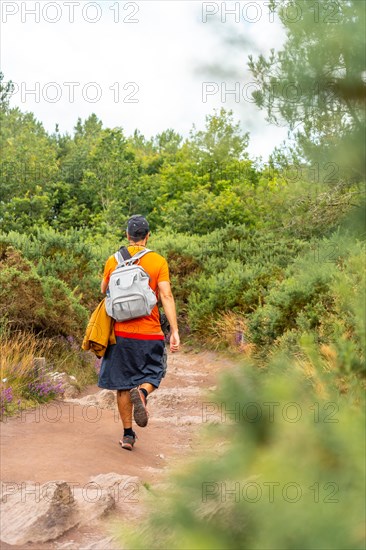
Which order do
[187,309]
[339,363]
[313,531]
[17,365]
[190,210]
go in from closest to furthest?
[313,531]
[339,363]
[17,365]
[187,309]
[190,210]

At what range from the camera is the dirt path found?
13.5 ft

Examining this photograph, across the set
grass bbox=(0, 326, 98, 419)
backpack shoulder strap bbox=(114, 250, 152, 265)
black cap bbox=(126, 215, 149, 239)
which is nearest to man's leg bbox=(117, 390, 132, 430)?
backpack shoulder strap bbox=(114, 250, 152, 265)

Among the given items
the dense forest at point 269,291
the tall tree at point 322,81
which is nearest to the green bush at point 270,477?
the dense forest at point 269,291

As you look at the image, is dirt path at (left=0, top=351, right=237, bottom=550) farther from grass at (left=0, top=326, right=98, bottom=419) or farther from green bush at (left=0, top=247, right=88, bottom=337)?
green bush at (left=0, top=247, right=88, bottom=337)

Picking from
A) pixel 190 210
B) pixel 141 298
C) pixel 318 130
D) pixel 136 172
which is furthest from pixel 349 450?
pixel 136 172

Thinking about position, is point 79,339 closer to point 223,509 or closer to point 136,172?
point 223,509

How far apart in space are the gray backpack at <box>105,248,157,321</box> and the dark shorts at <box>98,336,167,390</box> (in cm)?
28

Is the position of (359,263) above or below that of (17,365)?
above

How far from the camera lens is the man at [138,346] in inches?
226

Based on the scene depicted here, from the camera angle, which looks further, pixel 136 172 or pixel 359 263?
pixel 136 172

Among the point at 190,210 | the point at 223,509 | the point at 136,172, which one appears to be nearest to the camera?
the point at 223,509

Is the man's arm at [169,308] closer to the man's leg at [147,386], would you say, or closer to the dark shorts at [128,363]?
the dark shorts at [128,363]

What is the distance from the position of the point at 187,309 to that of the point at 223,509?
1356cm

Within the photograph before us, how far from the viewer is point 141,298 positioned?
217 inches
